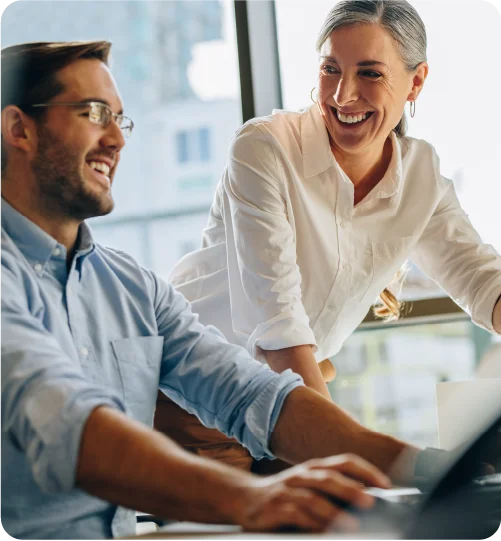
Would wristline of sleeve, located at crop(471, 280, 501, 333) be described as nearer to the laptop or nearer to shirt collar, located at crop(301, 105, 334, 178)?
shirt collar, located at crop(301, 105, 334, 178)

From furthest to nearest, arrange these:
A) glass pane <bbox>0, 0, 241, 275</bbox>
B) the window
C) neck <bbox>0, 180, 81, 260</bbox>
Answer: the window
glass pane <bbox>0, 0, 241, 275</bbox>
neck <bbox>0, 180, 81, 260</bbox>

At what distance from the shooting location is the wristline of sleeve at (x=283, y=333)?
5.22ft

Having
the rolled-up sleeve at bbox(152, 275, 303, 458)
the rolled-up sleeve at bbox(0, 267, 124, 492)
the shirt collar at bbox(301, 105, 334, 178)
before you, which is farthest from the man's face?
the shirt collar at bbox(301, 105, 334, 178)

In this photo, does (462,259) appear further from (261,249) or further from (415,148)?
(261,249)

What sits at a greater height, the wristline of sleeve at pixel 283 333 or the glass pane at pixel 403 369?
the wristline of sleeve at pixel 283 333

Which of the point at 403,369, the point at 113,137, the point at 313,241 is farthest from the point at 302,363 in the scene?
the point at 403,369

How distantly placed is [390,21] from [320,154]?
0.33 metres

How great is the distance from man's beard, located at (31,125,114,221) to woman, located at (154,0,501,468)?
0.45 metres

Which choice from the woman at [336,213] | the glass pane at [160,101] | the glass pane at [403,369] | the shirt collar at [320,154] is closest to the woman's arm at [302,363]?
the woman at [336,213]

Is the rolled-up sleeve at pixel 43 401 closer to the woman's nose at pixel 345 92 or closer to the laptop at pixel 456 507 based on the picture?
the laptop at pixel 456 507

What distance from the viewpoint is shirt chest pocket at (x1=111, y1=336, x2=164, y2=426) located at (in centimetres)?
131

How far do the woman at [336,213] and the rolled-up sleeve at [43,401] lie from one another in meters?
0.69

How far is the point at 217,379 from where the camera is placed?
133cm

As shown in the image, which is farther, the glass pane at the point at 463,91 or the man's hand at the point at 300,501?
the glass pane at the point at 463,91
